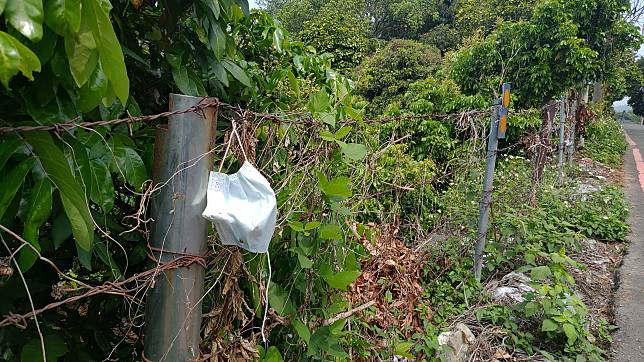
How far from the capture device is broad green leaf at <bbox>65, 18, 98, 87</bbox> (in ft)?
2.42

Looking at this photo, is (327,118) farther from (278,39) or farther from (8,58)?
(8,58)

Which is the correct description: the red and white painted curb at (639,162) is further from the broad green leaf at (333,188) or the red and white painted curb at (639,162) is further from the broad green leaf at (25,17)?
the broad green leaf at (25,17)

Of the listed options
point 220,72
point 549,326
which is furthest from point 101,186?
point 549,326

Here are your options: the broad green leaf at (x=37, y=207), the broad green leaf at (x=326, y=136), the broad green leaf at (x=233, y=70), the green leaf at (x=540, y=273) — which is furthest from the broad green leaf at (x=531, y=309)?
the broad green leaf at (x=37, y=207)

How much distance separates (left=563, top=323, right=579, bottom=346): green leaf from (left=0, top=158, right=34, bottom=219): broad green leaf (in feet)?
9.66

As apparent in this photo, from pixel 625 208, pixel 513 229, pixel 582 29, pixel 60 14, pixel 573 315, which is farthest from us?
pixel 582 29

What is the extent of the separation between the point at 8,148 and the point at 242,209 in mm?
561

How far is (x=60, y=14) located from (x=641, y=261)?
5.27 metres

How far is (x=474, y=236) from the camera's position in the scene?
12.5 ft

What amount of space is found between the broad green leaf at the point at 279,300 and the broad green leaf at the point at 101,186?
0.75 m

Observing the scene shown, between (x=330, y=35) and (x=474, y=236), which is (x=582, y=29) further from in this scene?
(x=474, y=236)

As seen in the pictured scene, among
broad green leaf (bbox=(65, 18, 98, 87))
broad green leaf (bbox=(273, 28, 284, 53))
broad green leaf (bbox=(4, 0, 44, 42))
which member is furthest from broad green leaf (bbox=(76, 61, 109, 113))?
broad green leaf (bbox=(273, 28, 284, 53))

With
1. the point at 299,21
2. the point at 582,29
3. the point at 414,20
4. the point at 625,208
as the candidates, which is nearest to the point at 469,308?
the point at 625,208

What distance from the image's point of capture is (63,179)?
36.1 inches
